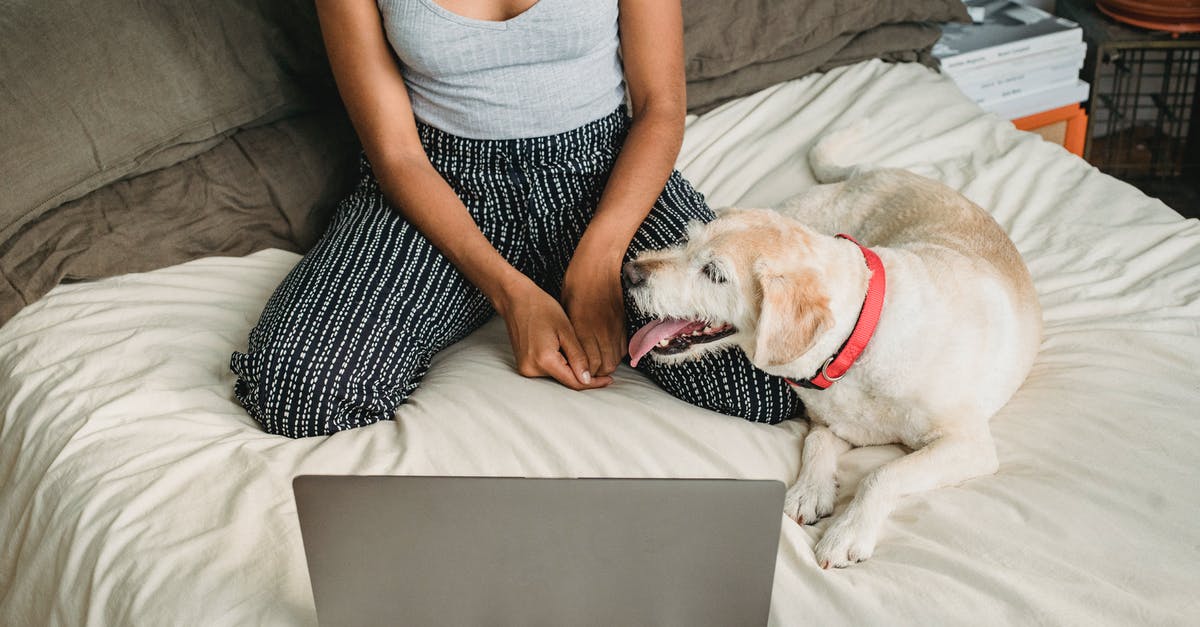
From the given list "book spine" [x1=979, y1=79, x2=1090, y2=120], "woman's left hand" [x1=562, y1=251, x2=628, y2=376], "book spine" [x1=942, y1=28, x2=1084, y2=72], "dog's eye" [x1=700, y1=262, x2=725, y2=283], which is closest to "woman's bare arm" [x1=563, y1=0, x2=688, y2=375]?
"woman's left hand" [x1=562, y1=251, x2=628, y2=376]

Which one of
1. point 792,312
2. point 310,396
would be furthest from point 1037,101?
point 310,396

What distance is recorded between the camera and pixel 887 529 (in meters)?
1.23

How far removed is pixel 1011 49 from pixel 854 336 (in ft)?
5.16

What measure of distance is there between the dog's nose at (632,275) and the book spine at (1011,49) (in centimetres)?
149

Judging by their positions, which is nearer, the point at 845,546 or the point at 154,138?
the point at 845,546

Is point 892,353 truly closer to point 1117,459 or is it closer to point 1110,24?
point 1117,459

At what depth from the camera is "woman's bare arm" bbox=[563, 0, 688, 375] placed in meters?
1.52

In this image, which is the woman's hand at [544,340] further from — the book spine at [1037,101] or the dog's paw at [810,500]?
the book spine at [1037,101]

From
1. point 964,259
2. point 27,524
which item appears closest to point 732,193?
point 964,259

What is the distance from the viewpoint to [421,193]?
159 centimetres

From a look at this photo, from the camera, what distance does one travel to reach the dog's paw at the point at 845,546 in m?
1.17

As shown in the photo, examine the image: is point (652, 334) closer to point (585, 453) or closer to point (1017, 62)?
point (585, 453)

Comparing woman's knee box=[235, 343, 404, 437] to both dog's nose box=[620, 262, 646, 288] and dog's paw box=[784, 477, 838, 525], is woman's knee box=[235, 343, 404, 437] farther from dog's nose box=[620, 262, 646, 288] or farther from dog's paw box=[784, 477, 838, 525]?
dog's paw box=[784, 477, 838, 525]

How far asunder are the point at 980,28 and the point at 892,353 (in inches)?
65.5
